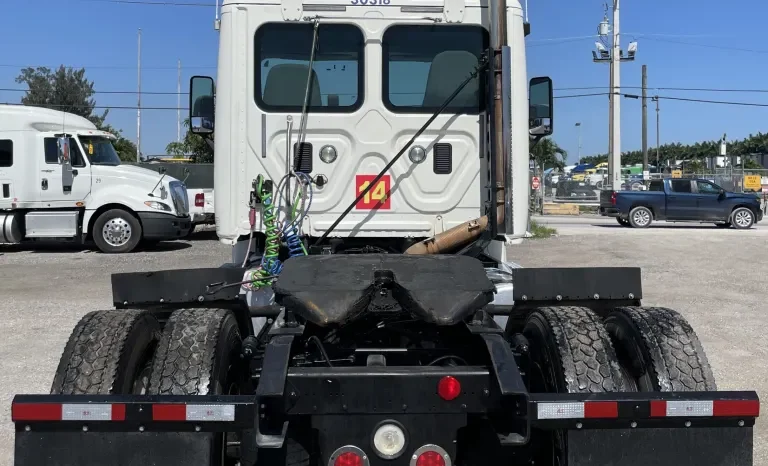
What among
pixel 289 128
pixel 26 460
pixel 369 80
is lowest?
pixel 26 460

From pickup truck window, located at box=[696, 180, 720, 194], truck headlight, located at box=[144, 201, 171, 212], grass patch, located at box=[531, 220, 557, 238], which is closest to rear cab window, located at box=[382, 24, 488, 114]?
truck headlight, located at box=[144, 201, 171, 212]

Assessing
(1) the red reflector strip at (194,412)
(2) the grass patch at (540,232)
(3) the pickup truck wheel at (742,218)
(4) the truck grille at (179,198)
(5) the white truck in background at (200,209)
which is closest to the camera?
(1) the red reflector strip at (194,412)

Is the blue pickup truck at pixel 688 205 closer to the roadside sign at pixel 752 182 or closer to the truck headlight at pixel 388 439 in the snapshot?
the roadside sign at pixel 752 182

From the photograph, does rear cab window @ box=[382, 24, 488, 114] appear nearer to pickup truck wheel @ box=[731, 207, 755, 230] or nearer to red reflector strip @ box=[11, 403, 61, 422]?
→ red reflector strip @ box=[11, 403, 61, 422]

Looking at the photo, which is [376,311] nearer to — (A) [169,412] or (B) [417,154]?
(A) [169,412]

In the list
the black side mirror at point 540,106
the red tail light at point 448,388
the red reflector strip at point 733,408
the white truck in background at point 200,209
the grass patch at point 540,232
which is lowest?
the grass patch at point 540,232

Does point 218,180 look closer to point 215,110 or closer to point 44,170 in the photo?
point 215,110

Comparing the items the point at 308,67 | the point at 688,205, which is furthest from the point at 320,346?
the point at 688,205

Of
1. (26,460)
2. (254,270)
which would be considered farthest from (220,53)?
(26,460)

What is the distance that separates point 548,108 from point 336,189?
5.53 feet

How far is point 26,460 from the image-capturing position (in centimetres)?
288

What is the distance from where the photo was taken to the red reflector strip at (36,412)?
2.83 m

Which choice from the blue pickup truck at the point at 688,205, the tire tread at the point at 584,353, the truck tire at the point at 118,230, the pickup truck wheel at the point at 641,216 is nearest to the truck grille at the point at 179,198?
the truck tire at the point at 118,230

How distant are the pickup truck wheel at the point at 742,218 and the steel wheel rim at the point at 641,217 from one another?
8.68 feet
